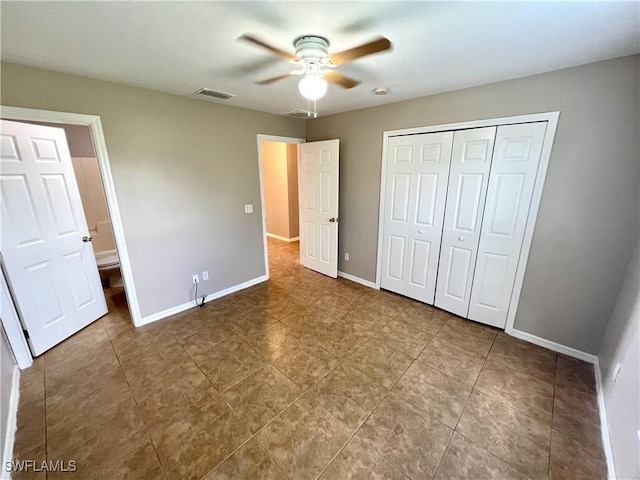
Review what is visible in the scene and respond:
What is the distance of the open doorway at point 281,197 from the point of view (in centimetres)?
542

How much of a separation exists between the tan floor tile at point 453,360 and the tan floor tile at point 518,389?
6cm

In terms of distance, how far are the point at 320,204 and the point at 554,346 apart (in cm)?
303

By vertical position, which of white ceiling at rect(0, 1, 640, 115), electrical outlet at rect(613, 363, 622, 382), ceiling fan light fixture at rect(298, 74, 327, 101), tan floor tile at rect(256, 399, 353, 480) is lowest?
tan floor tile at rect(256, 399, 353, 480)

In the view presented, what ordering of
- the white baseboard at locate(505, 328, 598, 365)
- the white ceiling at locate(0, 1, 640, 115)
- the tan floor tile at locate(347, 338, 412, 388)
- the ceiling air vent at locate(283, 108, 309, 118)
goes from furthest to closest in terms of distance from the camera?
the ceiling air vent at locate(283, 108, 309, 118) → the white baseboard at locate(505, 328, 598, 365) → the tan floor tile at locate(347, 338, 412, 388) → the white ceiling at locate(0, 1, 640, 115)

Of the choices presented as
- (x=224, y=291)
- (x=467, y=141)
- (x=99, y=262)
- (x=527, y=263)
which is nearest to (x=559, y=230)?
(x=527, y=263)

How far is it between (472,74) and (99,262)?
523 centimetres

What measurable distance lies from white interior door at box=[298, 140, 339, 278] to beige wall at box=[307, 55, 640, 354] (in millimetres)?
1400

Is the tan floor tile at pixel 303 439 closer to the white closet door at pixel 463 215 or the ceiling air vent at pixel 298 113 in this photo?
the white closet door at pixel 463 215

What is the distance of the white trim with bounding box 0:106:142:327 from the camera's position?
1899 millimetres

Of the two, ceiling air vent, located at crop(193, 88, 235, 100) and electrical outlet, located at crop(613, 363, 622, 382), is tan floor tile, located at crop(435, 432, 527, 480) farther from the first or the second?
ceiling air vent, located at crop(193, 88, 235, 100)

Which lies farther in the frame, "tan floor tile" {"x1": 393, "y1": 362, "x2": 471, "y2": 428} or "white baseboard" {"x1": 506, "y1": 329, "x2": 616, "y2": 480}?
"tan floor tile" {"x1": 393, "y1": 362, "x2": 471, "y2": 428}

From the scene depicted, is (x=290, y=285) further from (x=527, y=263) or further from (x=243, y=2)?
(x=243, y=2)

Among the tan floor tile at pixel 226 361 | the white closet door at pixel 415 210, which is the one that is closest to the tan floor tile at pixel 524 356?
the white closet door at pixel 415 210

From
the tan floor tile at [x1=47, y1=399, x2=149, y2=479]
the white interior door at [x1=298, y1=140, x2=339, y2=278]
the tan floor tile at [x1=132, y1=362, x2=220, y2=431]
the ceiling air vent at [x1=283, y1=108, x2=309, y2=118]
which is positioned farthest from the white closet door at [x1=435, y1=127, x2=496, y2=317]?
the tan floor tile at [x1=47, y1=399, x2=149, y2=479]
